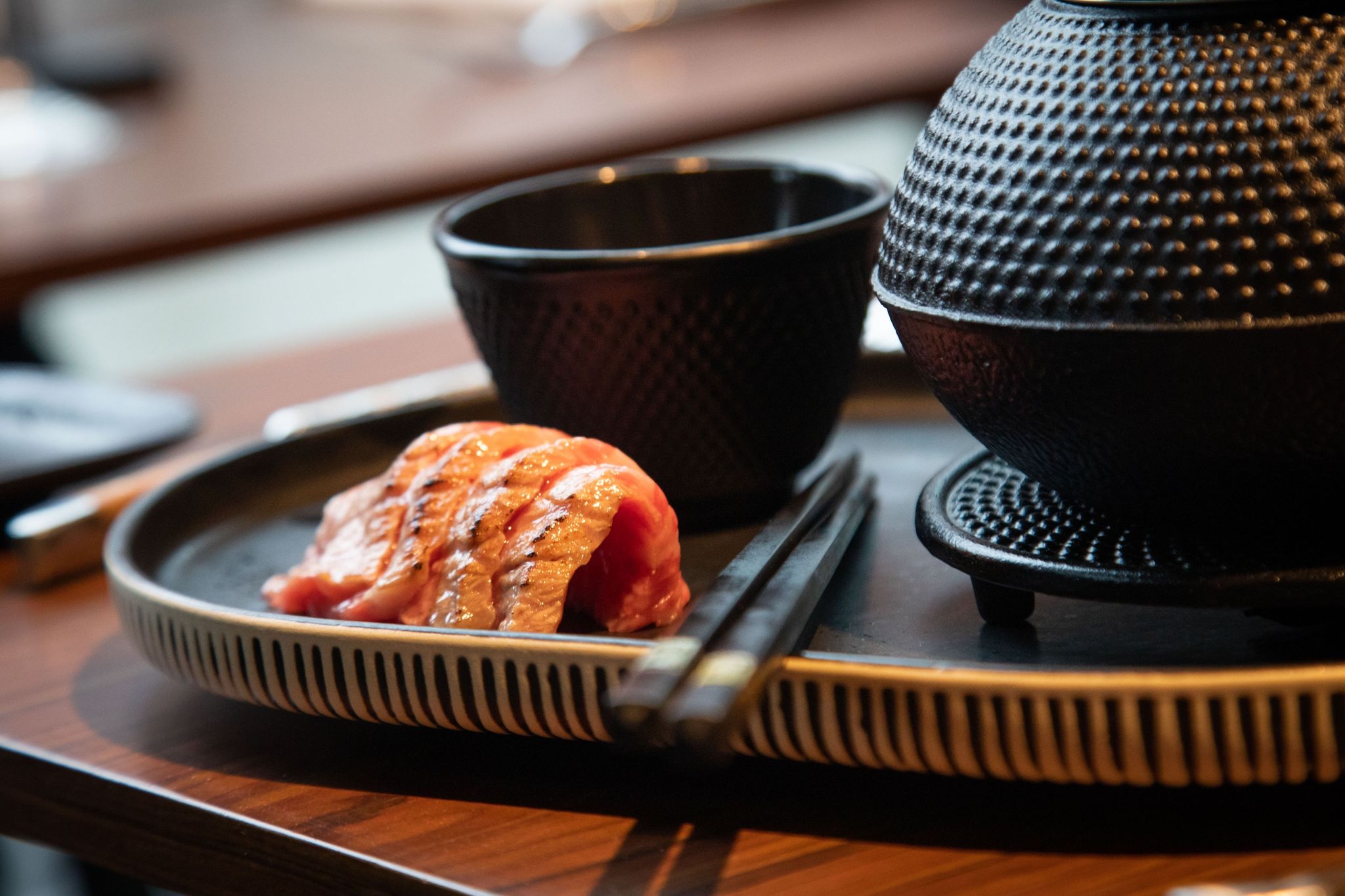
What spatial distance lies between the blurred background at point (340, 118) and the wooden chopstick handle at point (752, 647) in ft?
2.21

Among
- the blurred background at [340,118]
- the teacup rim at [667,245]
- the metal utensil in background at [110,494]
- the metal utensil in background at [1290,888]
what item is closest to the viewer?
the metal utensil in background at [1290,888]

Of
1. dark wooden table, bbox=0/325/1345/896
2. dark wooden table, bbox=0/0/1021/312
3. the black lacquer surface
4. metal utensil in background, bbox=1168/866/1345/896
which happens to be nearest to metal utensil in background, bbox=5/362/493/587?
the black lacquer surface

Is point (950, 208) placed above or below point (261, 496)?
above

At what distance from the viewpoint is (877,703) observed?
1.47ft

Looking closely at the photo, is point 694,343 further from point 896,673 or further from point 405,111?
point 405,111

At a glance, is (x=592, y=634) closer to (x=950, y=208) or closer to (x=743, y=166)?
(x=950, y=208)

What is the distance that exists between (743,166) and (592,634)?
292 mm

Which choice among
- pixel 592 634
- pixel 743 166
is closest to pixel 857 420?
pixel 743 166

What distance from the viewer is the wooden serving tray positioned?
415 mm

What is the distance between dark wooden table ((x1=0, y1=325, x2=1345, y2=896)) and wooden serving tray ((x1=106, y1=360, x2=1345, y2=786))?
0.02m

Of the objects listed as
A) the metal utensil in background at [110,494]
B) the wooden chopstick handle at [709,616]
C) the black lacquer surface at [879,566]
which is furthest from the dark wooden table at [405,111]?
the wooden chopstick handle at [709,616]

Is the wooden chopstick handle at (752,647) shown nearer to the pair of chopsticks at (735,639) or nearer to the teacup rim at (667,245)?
the pair of chopsticks at (735,639)

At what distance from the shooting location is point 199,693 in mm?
630

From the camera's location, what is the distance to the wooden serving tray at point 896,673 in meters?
0.42
